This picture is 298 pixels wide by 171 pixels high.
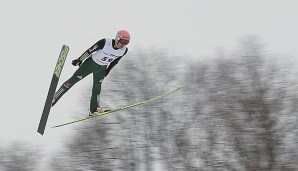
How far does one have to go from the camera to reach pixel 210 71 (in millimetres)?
51281

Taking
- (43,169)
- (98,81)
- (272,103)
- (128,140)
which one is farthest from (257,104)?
(98,81)

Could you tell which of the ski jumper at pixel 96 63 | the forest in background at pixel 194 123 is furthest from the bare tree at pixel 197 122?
the ski jumper at pixel 96 63

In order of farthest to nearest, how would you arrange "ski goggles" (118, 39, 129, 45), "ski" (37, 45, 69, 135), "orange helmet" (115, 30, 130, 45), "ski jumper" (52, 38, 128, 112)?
"ski" (37, 45, 69, 135)
"ski jumper" (52, 38, 128, 112)
"ski goggles" (118, 39, 129, 45)
"orange helmet" (115, 30, 130, 45)

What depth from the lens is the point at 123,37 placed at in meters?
16.0

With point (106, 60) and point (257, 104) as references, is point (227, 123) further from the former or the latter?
point (106, 60)

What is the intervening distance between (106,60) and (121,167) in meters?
28.7

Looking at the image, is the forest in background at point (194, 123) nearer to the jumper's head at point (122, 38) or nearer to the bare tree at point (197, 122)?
the bare tree at point (197, 122)

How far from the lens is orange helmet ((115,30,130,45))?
1595cm

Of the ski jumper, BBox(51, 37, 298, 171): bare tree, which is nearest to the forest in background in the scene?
BBox(51, 37, 298, 171): bare tree

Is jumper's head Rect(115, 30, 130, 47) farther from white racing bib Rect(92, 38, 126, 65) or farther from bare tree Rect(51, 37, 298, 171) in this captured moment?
bare tree Rect(51, 37, 298, 171)

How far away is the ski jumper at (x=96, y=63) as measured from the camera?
16.4 metres

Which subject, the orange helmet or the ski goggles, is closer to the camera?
the orange helmet

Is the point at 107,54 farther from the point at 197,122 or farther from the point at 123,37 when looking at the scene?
the point at 197,122

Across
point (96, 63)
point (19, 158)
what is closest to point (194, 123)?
point (19, 158)
